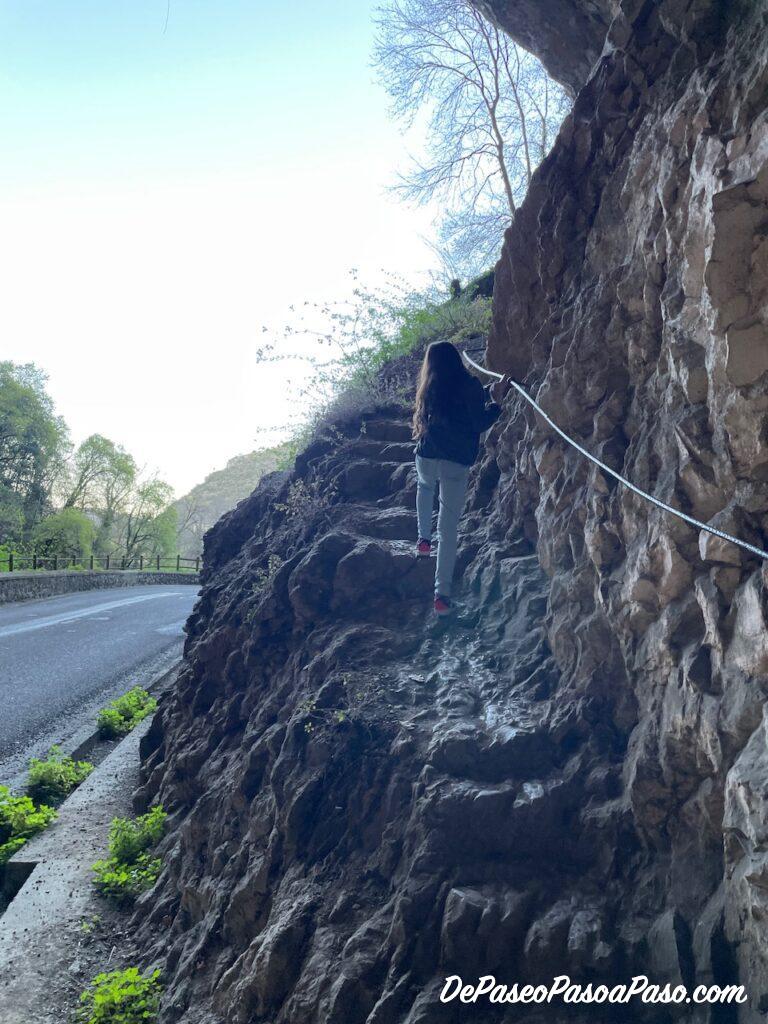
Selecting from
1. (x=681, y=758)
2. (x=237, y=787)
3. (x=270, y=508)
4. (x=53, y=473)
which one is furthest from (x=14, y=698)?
(x=53, y=473)

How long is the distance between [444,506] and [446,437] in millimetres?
481

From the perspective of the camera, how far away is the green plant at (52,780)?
7.63 metres

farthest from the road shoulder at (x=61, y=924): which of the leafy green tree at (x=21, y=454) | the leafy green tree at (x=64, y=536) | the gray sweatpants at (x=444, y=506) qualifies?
the leafy green tree at (x=21, y=454)

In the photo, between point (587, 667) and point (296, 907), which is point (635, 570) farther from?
point (296, 907)

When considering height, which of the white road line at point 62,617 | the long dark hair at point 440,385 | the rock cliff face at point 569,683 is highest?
the long dark hair at point 440,385

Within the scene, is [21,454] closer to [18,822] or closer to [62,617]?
[62,617]

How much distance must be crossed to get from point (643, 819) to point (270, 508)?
593 centimetres

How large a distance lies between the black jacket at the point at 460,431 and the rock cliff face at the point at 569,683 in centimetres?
38

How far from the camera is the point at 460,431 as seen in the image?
17.3 feet

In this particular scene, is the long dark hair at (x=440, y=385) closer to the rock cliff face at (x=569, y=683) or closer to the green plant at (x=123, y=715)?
the rock cliff face at (x=569, y=683)

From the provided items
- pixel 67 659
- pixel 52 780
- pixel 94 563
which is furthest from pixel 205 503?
pixel 52 780

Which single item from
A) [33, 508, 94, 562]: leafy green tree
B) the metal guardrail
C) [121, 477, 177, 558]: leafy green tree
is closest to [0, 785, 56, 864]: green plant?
the metal guardrail

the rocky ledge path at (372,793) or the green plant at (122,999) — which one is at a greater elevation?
the rocky ledge path at (372,793)

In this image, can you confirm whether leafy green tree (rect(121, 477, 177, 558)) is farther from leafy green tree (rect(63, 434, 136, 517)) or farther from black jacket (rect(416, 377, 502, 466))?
black jacket (rect(416, 377, 502, 466))
